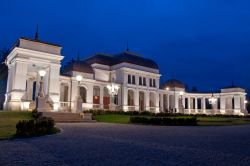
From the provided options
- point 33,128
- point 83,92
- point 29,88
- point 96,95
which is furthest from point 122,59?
point 33,128

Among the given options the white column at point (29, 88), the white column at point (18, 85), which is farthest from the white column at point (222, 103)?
the white column at point (18, 85)

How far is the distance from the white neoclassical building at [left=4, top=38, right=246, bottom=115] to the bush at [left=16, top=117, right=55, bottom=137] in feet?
51.0

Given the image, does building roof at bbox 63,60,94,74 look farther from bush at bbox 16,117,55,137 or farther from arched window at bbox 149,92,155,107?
bush at bbox 16,117,55,137

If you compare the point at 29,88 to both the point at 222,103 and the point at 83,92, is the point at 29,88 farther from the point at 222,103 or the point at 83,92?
the point at 222,103

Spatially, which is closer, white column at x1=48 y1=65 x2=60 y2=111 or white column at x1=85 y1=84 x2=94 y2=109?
white column at x1=48 y1=65 x2=60 y2=111

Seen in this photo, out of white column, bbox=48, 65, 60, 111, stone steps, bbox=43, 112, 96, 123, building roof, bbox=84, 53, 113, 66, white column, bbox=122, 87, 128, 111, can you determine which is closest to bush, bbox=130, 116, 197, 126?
stone steps, bbox=43, 112, 96, 123

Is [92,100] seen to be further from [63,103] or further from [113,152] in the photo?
[113,152]

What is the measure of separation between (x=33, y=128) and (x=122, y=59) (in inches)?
1582

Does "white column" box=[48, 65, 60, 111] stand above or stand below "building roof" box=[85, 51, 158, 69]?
below

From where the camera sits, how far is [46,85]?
33.7 metres

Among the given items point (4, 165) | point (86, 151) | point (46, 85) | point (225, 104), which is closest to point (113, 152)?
point (86, 151)

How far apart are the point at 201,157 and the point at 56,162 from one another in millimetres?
4069

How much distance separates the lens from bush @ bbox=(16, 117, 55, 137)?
1191 cm

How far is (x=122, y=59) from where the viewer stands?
51656 millimetres
